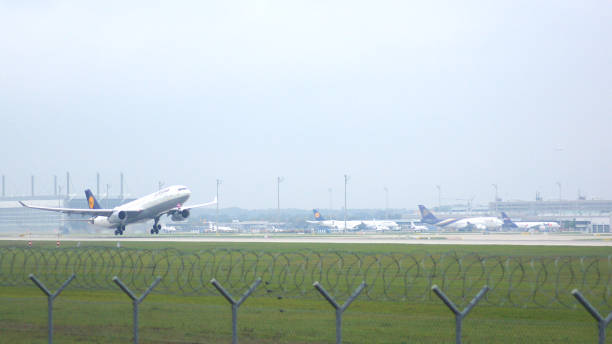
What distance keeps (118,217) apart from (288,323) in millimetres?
69579

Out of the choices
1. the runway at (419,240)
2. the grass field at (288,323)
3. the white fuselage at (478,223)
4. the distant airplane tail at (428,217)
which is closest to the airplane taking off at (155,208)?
the runway at (419,240)

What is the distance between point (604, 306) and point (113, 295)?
1650 centimetres

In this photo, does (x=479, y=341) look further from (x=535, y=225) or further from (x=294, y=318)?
(x=535, y=225)

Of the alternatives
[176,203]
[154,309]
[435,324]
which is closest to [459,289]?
[435,324]

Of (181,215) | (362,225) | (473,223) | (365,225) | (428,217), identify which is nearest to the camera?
(181,215)

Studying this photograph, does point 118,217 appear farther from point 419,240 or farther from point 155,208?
point 419,240

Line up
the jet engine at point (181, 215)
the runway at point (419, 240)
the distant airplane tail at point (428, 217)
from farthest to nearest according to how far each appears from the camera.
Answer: the distant airplane tail at point (428, 217) < the jet engine at point (181, 215) < the runway at point (419, 240)

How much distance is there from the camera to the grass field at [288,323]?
16359mm

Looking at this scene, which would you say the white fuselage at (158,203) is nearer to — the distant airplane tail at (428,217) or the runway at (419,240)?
the runway at (419,240)

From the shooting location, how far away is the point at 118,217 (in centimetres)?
8431

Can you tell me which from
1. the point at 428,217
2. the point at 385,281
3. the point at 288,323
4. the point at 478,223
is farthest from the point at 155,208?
the point at 428,217

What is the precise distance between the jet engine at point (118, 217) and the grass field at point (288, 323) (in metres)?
62.8

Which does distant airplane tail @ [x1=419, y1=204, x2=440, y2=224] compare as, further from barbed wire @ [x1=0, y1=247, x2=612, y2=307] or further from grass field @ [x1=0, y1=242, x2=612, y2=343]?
grass field @ [x1=0, y1=242, x2=612, y2=343]

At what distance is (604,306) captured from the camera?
2169 centimetres
